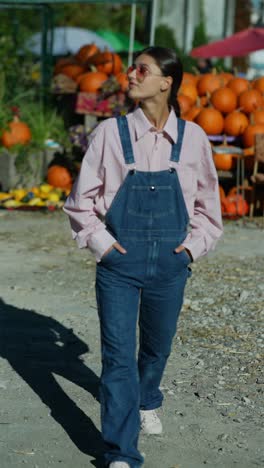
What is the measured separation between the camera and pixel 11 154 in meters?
13.8

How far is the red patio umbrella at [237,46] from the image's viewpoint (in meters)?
16.2

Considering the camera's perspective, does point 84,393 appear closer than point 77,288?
Yes

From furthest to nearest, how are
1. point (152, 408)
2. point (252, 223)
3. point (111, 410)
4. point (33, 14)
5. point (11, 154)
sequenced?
point (33, 14)
point (11, 154)
point (252, 223)
point (152, 408)
point (111, 410)

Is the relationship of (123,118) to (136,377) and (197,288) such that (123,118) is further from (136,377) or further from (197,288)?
(197,288)

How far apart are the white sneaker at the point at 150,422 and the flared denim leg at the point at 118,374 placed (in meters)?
0.56

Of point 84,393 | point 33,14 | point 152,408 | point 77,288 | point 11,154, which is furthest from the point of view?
point 33,14

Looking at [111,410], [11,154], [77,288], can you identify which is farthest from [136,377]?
[11,154]

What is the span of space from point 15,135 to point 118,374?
982 cm

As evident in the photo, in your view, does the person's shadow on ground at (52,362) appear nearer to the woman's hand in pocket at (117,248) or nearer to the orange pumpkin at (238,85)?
the woman's hand in pocket at (117,248)

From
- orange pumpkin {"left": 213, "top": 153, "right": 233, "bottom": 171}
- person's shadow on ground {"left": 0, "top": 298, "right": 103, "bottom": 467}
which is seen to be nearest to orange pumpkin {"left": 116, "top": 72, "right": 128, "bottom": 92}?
orange pumpkin {"left": 213, "top": 153, "right": 233, "bottom": 171}

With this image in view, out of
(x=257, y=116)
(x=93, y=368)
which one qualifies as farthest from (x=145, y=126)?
(x=257, y=116)

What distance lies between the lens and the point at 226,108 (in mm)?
13906

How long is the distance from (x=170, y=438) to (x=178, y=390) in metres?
0.79

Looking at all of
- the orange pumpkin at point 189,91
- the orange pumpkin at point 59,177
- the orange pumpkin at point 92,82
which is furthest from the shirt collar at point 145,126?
the orange pumpkin at point 92,82
